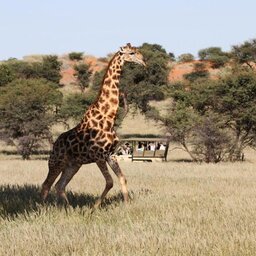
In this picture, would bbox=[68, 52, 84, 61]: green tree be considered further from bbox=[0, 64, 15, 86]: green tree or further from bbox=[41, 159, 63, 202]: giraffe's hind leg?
bbox=[41, 159, 63, 202]: giraffe's hind leg

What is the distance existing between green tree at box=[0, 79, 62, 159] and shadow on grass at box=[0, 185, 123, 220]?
19924 mm

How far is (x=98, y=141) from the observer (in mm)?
9828

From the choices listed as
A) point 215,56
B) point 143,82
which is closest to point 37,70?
point 143,82

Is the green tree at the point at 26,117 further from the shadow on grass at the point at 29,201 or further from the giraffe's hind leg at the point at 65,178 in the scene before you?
the giraffe's hind leg at the point at 65,178

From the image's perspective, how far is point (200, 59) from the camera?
94.5 m

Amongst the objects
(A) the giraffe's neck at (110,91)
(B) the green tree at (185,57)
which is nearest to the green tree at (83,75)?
(B) the green tree at (185,57)

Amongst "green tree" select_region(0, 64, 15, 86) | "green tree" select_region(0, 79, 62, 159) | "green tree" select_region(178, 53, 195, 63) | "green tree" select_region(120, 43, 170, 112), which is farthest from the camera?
"green tree" select_region(178, 53, 195, 63)

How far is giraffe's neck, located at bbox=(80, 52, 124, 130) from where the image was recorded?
400 inches

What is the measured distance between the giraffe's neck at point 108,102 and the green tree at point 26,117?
2169 cm

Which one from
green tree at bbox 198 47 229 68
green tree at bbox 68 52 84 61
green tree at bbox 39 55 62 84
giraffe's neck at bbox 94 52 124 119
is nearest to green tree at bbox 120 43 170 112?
green tree at bbox 39 55 62 84

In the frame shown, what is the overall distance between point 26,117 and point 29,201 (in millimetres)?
24884

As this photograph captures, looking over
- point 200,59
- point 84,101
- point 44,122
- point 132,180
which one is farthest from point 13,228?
point 200,59

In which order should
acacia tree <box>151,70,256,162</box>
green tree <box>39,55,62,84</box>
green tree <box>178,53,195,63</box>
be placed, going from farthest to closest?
1. green tree <box>178,53,195,63</box>
2. green tree <box>39,55,62,84</box>
3. acacia tree <box>151,70,256,162</box>

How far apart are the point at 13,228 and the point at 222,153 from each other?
23.5 meters
